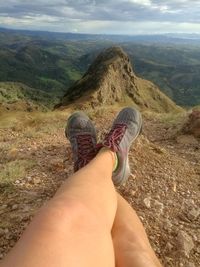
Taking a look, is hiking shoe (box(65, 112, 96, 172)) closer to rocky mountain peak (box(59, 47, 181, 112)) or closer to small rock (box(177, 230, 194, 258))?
small rock (box(177, 230, 194, 258))

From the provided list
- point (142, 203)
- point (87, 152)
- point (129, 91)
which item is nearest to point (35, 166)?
point (87, 152)

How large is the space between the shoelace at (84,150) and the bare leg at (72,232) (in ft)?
4.20

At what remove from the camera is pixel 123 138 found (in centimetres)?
526

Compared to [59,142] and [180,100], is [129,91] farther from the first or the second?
[180,100]

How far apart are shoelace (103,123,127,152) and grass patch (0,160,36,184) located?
1.56m

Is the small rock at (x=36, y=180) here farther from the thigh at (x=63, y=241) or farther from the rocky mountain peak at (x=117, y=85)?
the rocky mountain peak at (x=117, y=85)

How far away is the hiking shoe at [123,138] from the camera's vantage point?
15.6ft

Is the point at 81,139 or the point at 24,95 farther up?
the point at 81,139

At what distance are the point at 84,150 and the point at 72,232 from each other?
2.61 metres

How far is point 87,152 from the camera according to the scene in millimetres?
4934

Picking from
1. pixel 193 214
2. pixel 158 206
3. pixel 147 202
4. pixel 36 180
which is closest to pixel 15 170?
pixel 36 180

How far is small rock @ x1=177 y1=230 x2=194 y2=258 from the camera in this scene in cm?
420

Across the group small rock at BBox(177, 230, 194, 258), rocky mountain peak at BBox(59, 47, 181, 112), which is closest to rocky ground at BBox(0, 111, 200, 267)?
small rock at BBox(177, 230, 194, 258)

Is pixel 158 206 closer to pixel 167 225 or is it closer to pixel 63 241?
pixel 167 225
